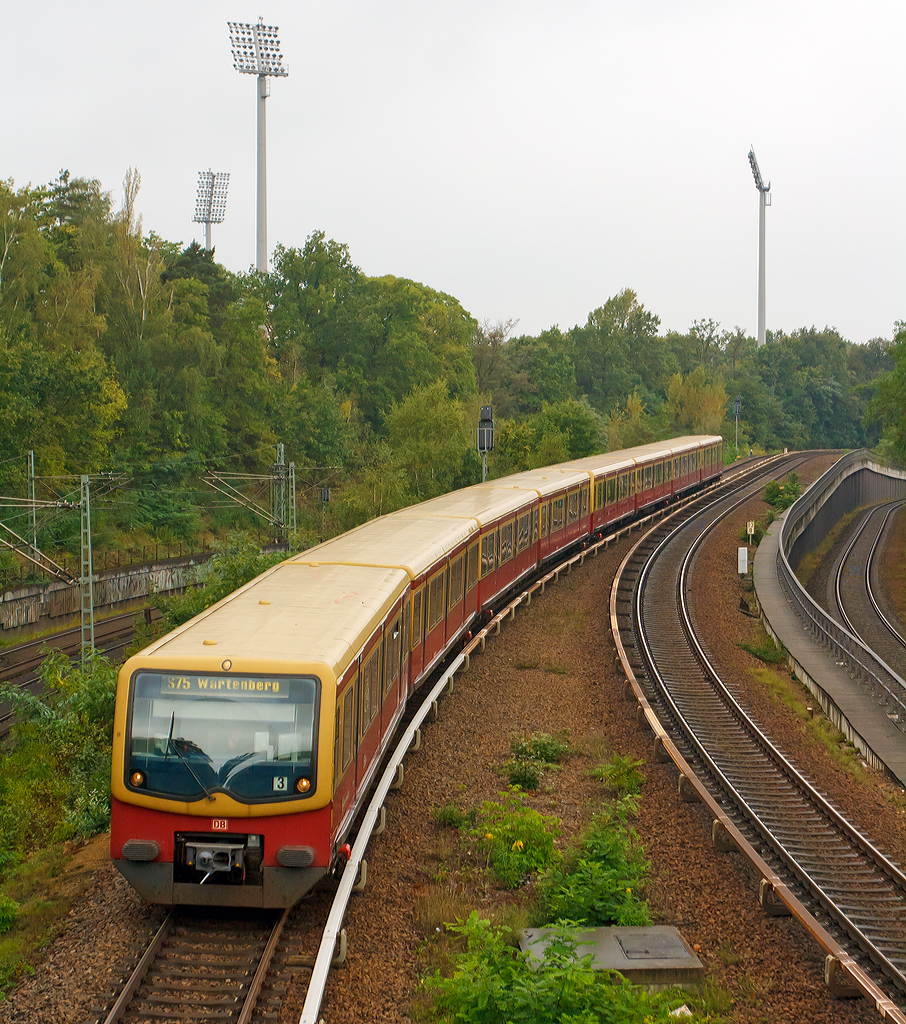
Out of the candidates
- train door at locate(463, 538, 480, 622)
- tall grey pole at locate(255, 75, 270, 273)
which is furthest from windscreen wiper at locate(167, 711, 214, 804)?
tall grey pole at locate(255, 75, 270, 273)

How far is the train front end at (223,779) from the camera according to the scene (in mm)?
8844

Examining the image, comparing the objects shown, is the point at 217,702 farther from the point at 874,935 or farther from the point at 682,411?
the point at 682,411

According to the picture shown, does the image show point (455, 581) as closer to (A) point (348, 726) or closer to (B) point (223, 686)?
(A) point (348, 726)

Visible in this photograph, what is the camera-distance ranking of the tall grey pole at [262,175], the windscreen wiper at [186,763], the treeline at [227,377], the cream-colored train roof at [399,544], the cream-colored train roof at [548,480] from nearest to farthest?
the windscreen wiper at [186,763]
the cream-colored train roof at [399,544]
the cream-colored train roof at [548,480]
the treeline at [227,377]
the tall grey pole at [262,175]

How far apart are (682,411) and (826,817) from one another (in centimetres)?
8616

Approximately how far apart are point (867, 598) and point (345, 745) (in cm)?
3305

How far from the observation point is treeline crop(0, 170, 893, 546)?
43.9m

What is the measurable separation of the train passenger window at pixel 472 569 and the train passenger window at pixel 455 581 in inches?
26.6

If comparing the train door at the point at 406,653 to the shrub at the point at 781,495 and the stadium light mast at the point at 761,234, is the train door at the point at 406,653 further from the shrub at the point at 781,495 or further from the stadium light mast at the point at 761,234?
the stadium light mast at the point at 761,234

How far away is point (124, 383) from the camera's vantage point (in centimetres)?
5006

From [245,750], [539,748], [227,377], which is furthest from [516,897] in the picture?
[227,377]

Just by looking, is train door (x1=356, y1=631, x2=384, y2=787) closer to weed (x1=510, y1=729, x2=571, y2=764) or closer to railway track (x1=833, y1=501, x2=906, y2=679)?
weed (x1=510, y1=729, x2=571, y2=764)

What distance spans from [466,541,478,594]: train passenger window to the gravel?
4.86 feet

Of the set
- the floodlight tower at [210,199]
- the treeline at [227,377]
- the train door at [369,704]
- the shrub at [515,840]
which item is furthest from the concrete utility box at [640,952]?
the floodlight tower at [210,199]
